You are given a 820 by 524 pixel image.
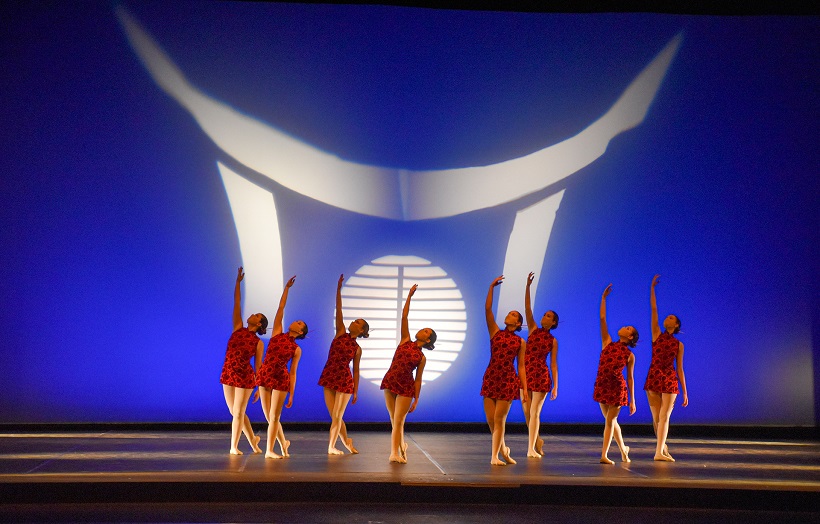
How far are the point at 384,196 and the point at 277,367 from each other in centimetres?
342

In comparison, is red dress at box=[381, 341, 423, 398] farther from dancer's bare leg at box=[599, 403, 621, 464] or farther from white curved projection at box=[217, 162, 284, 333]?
white curved projection at box=[217, 162, 284, 333]

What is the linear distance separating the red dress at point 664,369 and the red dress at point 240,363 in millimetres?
3467

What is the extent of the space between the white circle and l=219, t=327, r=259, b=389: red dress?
2.62 metres

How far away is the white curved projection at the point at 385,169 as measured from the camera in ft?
31.3

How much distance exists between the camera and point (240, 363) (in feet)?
22.7

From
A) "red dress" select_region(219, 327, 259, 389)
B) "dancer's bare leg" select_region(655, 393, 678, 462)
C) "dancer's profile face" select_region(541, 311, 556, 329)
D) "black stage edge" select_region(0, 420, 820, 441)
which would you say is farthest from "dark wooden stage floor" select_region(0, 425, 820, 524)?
"black stage edge" select_region(0, 420, 820, 441)

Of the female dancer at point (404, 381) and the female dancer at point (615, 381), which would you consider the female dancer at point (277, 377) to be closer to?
the female dancer at point (404, 381)

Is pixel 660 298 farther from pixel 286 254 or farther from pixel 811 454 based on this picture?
pixel 286 254

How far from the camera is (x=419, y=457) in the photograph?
6859mm

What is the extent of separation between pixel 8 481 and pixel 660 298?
7.37m

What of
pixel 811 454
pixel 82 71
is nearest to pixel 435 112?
pixel 82 71

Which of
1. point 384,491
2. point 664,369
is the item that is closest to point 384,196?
point 664,369

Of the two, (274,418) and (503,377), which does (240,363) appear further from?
(503,377)

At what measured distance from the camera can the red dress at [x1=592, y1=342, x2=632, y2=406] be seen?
6977 millimetres
